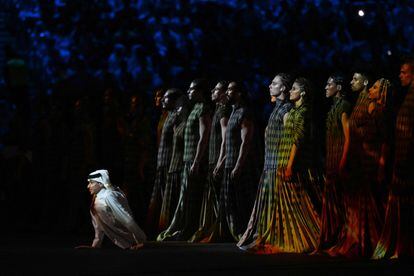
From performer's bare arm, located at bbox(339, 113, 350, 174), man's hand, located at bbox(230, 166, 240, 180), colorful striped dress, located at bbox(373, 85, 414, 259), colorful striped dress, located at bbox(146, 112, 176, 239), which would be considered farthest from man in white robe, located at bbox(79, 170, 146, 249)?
colorful striped dress, located at bbox(373, 85, 414, 259)

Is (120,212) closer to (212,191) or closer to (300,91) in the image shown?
→ (212,191)

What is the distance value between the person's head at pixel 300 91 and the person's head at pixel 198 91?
224 cm

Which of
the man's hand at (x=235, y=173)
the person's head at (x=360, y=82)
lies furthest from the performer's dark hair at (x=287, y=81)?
the man's hand at (x=235, y=173)

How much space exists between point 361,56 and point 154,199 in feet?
17.3

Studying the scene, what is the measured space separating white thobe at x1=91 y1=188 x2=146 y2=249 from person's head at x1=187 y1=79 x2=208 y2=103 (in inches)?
71.8

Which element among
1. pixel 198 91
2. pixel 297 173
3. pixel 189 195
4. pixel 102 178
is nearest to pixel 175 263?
pixel 297 173

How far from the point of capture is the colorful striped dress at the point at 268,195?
11.4 m

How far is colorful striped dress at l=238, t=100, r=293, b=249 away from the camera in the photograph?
1138cm

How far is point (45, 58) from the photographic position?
20.5 meters

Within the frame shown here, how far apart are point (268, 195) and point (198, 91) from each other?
2.20m

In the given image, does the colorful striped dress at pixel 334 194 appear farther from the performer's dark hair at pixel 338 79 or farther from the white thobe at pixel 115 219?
the white thobe at pixel 115 219

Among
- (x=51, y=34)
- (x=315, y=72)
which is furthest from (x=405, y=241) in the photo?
(x=51, y=34)

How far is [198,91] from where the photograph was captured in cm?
1321

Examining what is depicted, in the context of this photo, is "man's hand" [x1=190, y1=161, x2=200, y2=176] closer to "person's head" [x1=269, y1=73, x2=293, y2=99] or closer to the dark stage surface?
the dark stage surface
